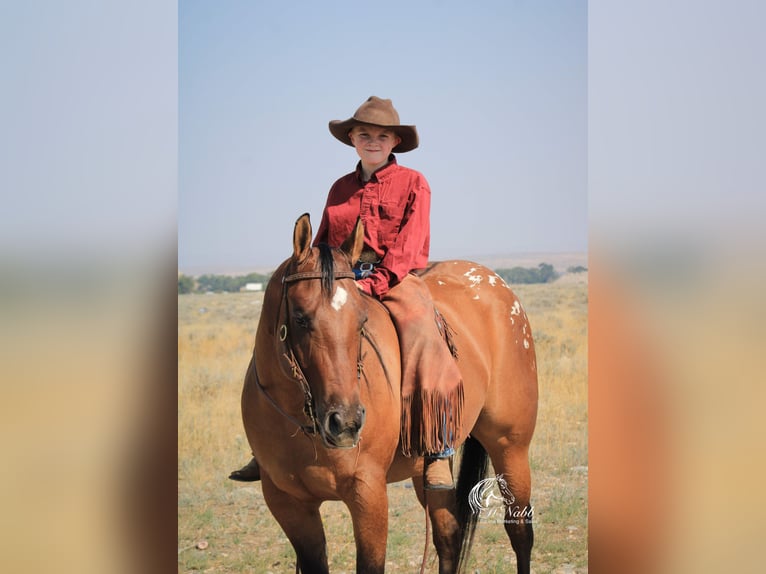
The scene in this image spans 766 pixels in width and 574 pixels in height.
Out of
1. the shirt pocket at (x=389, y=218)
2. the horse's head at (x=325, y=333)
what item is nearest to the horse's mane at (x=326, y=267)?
the horse's head at (x=325, y=333)

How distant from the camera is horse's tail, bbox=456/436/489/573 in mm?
4855

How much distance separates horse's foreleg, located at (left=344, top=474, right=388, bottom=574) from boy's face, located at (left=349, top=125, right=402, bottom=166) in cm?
170

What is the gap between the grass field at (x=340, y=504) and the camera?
5.65 metres

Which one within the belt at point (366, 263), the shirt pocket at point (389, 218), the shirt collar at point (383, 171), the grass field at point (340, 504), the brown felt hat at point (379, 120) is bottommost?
the grass field at point (340, 504)

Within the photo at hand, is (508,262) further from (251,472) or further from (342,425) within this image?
(342,425)

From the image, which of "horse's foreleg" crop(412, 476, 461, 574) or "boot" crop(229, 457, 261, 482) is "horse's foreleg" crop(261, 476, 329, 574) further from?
"horse's foreleg" crop(412, 476, 461, 574)

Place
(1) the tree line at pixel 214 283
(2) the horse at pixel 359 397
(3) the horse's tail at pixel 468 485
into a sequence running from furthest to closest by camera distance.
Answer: (1) the tree line at pixel 214 283
(3) the horse's tail at pixel 468 485
(2) the horse at pixel 359 397

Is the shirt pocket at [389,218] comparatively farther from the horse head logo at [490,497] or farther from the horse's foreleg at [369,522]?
the horse head logo at [490,497]

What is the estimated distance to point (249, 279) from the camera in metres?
10.0

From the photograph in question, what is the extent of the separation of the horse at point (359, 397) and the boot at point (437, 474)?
0.09m

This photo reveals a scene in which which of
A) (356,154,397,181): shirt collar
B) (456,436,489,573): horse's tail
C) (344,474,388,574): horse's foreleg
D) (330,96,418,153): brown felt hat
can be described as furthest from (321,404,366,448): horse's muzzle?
(456,436,489,573): horse's tail
